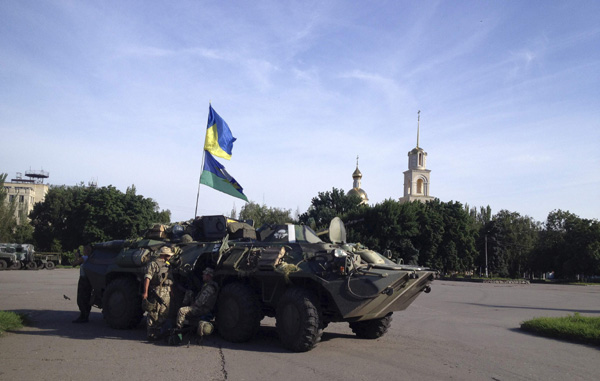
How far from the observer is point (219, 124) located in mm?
13992

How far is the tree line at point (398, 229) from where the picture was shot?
157ft

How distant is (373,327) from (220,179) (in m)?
5.81

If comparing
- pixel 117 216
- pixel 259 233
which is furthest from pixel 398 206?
pixel 259 233

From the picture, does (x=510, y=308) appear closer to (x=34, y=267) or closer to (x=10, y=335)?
(x=10, y=335)

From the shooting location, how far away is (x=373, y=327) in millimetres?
9805

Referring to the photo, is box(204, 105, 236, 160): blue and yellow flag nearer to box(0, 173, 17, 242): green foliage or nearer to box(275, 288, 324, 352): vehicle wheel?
box(275, 288, 324, 352): vehicle wheel

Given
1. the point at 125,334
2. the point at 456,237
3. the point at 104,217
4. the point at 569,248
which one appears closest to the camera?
the point at 125,334

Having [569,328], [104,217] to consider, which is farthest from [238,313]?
[104,217]

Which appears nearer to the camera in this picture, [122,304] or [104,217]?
[122,304]

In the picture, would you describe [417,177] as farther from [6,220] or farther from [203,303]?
[203,303]

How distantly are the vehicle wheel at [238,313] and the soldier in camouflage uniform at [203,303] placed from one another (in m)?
0.15

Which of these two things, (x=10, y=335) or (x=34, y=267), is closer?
(x=10, y=335)

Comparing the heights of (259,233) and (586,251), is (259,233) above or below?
below

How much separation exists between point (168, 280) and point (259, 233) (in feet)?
6.35
